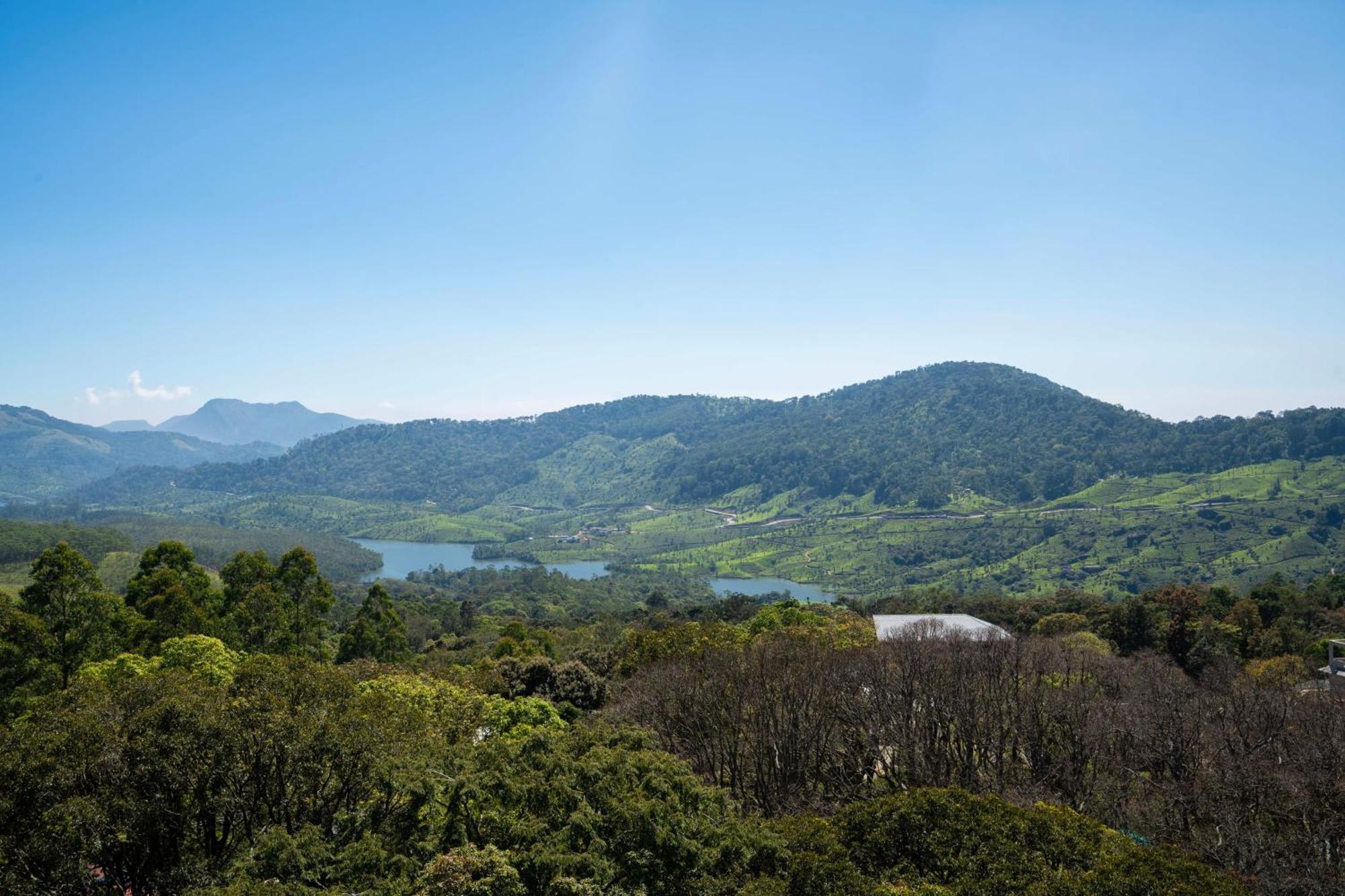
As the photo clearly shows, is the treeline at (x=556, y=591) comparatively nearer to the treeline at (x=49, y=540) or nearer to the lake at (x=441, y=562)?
the lake at (x=441, y=562)

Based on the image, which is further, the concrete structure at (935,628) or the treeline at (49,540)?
the treeline at (49,540)

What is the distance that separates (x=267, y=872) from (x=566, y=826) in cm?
469

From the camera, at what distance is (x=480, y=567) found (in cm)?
16488

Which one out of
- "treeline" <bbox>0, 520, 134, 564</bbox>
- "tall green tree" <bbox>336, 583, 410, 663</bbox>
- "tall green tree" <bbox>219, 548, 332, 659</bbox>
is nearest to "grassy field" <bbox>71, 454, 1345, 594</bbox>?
"treeline" <bbox>0, 520, 134, 564</bbox>

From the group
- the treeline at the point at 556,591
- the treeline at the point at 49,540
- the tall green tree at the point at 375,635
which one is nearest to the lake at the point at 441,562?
the treeline at the point at 556,591

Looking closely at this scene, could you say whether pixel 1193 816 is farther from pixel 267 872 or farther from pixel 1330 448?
pixel 1330 448

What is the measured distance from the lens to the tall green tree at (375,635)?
43219 mm

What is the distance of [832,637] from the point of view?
110 feet

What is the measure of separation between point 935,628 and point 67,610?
35678mm

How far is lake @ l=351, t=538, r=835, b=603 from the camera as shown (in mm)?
129875

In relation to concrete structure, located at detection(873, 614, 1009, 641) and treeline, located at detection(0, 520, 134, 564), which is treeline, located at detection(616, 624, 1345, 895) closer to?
concrete structure, located at detection(873, 614, 1009, 641)

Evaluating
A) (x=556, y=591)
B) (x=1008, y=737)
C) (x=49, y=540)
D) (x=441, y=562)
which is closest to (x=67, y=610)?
(x=1008, y=737)

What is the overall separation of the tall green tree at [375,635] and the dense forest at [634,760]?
5.09m

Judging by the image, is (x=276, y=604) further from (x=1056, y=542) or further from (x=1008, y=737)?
(x=1056, y=542)
